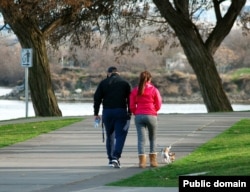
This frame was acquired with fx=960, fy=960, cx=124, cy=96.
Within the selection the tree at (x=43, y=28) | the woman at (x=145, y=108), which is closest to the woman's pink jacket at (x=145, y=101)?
the woman at (x=145, y=108)

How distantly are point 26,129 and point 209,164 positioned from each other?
32.2 feet

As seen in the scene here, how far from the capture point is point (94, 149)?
1994 centimetres

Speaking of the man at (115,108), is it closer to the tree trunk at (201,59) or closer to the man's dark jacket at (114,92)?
the man's dark jacket at (114,92)

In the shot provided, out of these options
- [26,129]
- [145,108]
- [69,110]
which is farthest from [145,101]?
[69,110]

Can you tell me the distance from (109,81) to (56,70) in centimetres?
5107

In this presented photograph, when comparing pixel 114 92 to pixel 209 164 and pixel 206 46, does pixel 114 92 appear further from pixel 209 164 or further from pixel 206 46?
pixel 206 46

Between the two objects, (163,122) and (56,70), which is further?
(56,70)

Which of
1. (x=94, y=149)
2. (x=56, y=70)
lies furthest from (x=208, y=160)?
(x=56, y=70)

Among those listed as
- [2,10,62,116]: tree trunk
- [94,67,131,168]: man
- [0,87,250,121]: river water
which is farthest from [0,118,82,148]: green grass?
[0,87,250,121]: river water

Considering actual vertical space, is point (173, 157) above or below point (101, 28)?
below

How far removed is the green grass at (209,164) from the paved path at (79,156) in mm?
390

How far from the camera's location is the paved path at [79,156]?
14.9 meters

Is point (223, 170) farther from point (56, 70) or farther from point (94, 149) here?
point (56, 70)

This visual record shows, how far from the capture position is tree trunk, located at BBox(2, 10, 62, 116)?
3394 centimetres
